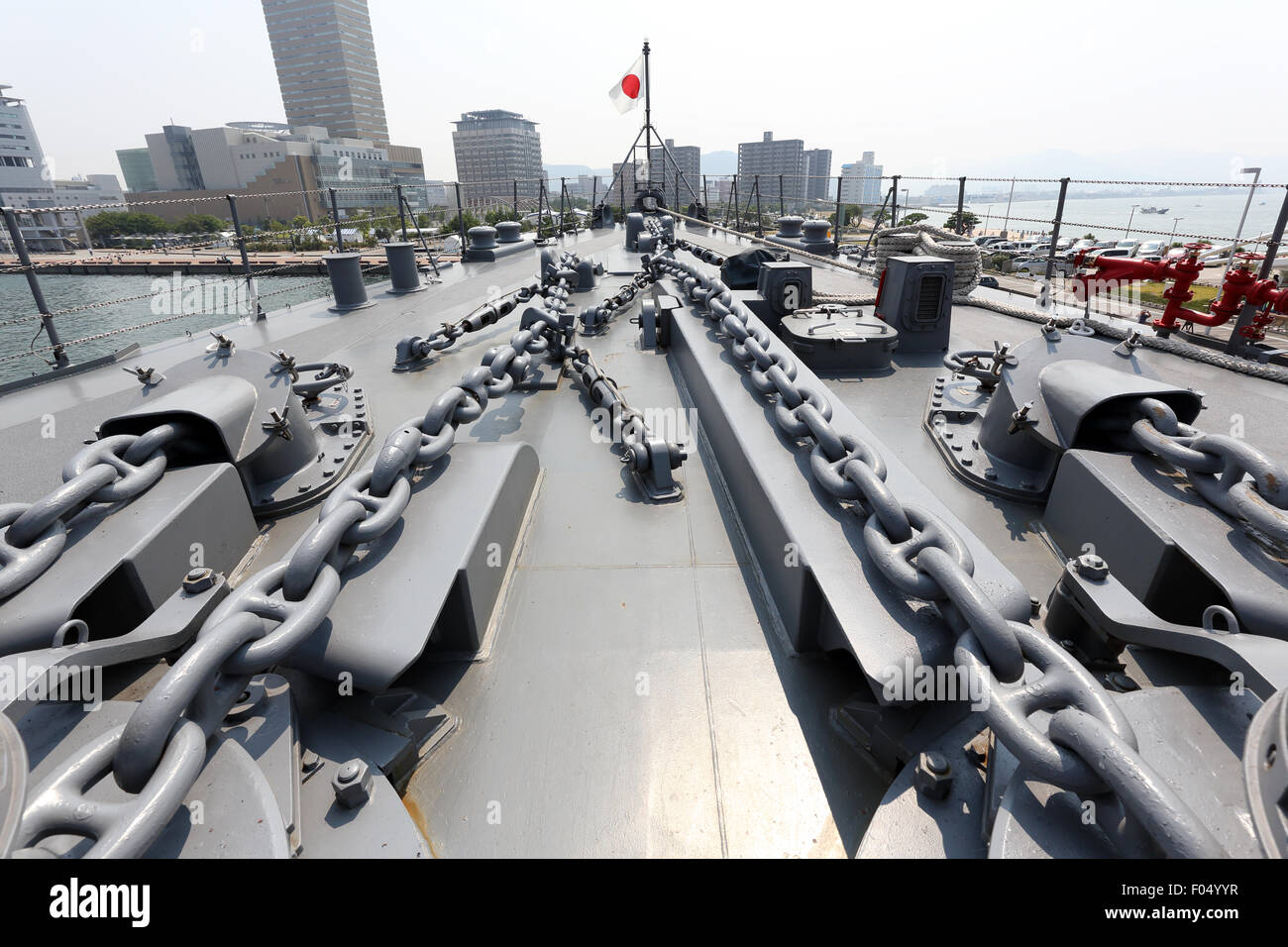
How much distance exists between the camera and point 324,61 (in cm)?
8281

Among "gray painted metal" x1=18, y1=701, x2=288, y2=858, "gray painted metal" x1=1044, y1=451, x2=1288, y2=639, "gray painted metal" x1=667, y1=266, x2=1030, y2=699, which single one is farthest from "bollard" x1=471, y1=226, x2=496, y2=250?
"gray painted metal" x1=18, y1=701, x2=288, y2=858

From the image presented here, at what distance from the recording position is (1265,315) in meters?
4.25

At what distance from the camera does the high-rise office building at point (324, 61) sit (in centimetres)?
8188

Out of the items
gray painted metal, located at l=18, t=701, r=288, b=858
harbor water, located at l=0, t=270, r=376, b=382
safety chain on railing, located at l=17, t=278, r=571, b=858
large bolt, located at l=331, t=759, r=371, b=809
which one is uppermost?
safety chain on railing, located at l=17, t=278, r=571, b=858

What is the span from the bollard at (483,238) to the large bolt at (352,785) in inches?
365

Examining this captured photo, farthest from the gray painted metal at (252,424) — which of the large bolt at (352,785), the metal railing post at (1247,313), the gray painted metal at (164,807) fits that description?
the metal railing post at (1247,313)

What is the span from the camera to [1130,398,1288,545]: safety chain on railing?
1.36 metres

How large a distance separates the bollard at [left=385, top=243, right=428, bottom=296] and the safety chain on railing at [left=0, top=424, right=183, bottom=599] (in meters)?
5.29

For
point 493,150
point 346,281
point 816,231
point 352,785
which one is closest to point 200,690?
Result: point 352,785

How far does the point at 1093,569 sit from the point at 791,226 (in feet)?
36.5

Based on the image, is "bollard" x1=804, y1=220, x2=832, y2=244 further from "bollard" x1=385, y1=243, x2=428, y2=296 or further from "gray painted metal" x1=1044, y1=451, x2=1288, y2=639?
"gray painted metal" x1=1044, y1=451, x2=1288, y2=639

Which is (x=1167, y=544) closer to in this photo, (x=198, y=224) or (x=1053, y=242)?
(x=1053, y=242)
